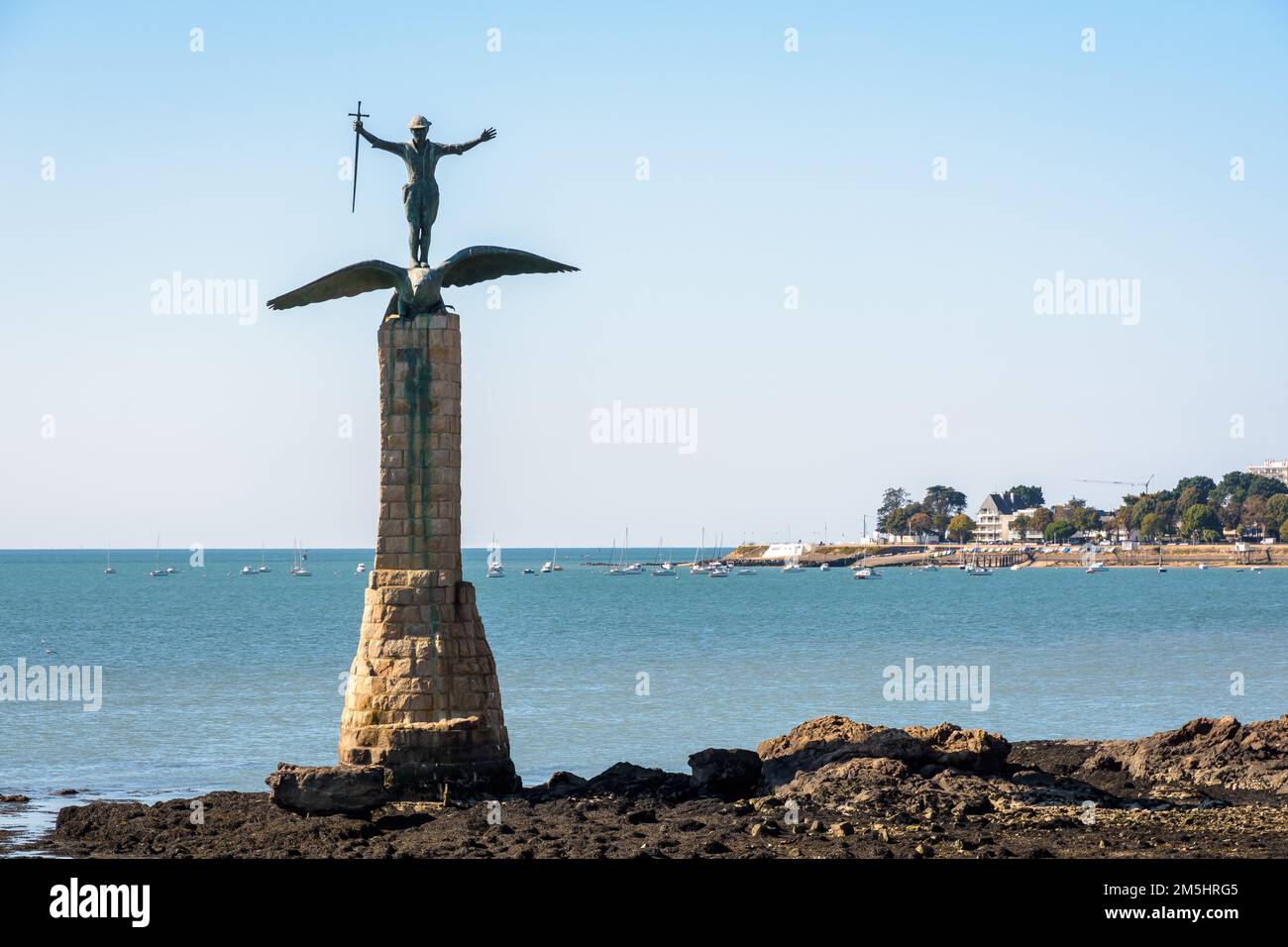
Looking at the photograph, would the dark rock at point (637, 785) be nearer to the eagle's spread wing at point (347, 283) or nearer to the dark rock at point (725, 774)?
the dark rock at point (725, 774)

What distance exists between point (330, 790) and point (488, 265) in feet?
29.0

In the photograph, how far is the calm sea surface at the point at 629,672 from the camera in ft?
131

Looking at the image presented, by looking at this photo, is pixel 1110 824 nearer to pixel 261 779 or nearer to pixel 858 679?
pixel 261 779

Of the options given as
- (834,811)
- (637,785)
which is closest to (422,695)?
(637,785)

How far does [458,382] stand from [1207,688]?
3448 centimetres

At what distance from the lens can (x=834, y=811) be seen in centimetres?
2503

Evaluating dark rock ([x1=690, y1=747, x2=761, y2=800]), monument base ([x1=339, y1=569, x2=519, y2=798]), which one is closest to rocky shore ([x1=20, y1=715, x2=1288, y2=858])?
dark rock ([x1=690, y1=747, x2=761, y2=800])

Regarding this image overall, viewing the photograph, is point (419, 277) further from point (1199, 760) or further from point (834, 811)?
point (1199, 760)

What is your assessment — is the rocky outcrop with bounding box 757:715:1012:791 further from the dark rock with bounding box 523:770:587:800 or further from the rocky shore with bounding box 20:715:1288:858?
the dark rock with bounding box 523:770:587:800

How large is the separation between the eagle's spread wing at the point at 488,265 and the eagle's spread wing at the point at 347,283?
0.81 metres

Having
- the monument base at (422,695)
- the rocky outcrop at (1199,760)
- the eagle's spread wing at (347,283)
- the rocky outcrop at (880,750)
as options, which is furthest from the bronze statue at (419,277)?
the rocky outcrop at (1199,760)

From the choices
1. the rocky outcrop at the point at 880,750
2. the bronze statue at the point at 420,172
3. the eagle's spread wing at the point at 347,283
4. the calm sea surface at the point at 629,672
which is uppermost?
the bronze statue at the point at 420,172
